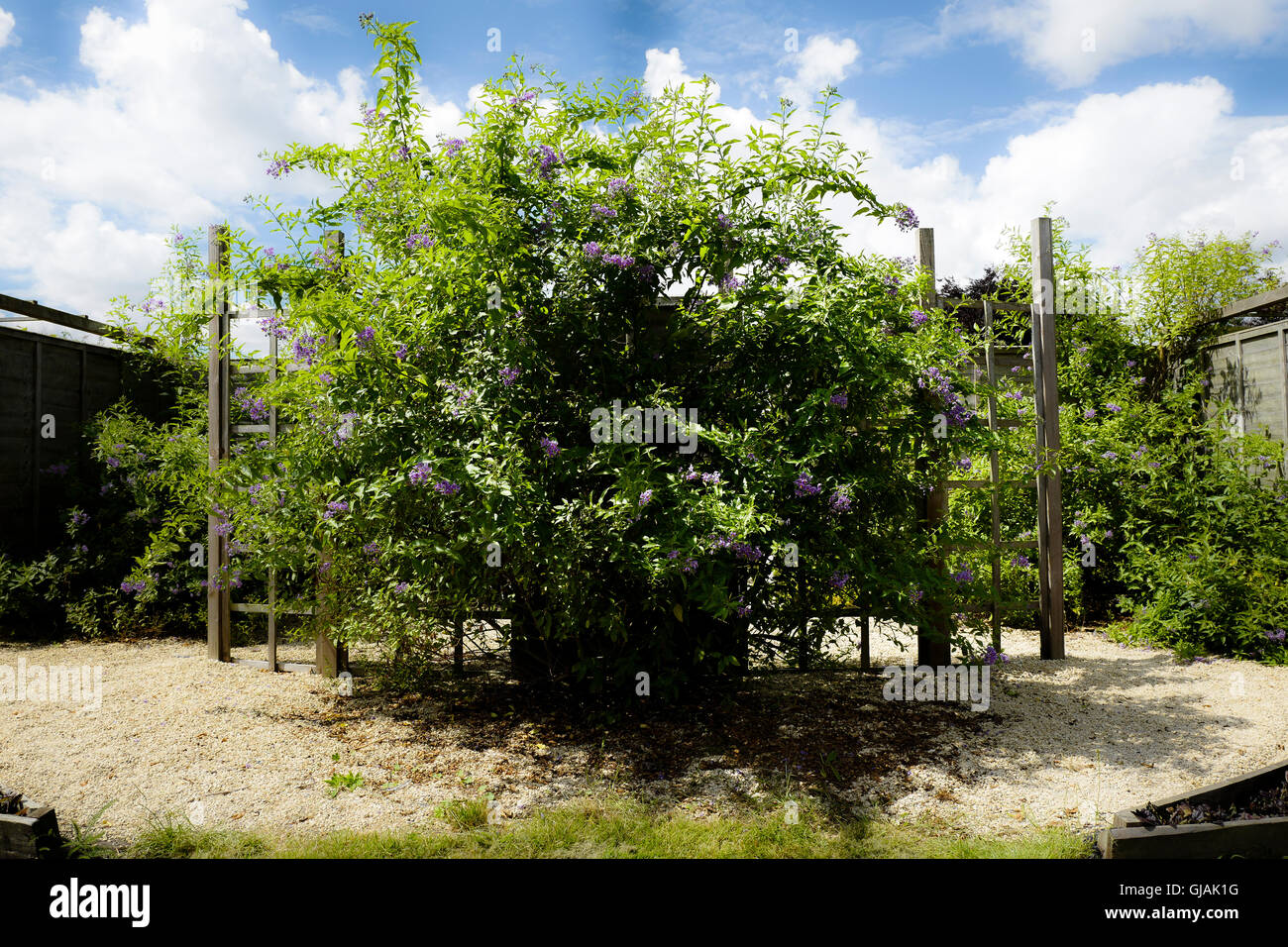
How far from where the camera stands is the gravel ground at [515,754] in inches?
148

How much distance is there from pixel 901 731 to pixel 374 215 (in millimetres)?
4189

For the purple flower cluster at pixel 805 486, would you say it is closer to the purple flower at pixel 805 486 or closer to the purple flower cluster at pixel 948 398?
the purple flower at pixel 805 486

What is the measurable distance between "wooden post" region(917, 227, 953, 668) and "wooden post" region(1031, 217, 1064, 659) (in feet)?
4.09

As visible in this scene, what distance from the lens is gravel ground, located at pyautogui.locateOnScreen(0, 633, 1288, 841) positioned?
12.4ft

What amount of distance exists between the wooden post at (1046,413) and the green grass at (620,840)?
3502mm

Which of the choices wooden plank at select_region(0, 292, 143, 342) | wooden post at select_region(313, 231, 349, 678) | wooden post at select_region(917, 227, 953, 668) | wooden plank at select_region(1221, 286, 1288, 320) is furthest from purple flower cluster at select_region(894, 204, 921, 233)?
wooden plank at select_region(0, 292, 143, 342)

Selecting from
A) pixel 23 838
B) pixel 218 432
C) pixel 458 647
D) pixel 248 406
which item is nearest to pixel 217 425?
pixel 218 432

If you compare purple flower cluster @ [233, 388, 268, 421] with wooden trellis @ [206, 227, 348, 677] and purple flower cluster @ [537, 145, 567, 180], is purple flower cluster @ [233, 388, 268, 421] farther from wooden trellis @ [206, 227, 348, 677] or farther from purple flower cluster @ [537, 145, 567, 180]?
purple flower cluster @ [537, 145, 567, 180]

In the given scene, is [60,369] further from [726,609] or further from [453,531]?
[726,609]

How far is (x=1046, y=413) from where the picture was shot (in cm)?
660

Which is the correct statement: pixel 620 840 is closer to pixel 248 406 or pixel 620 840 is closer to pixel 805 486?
pixel 805 486

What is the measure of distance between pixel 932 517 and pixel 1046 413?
1.71 m

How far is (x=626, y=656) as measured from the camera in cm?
473
